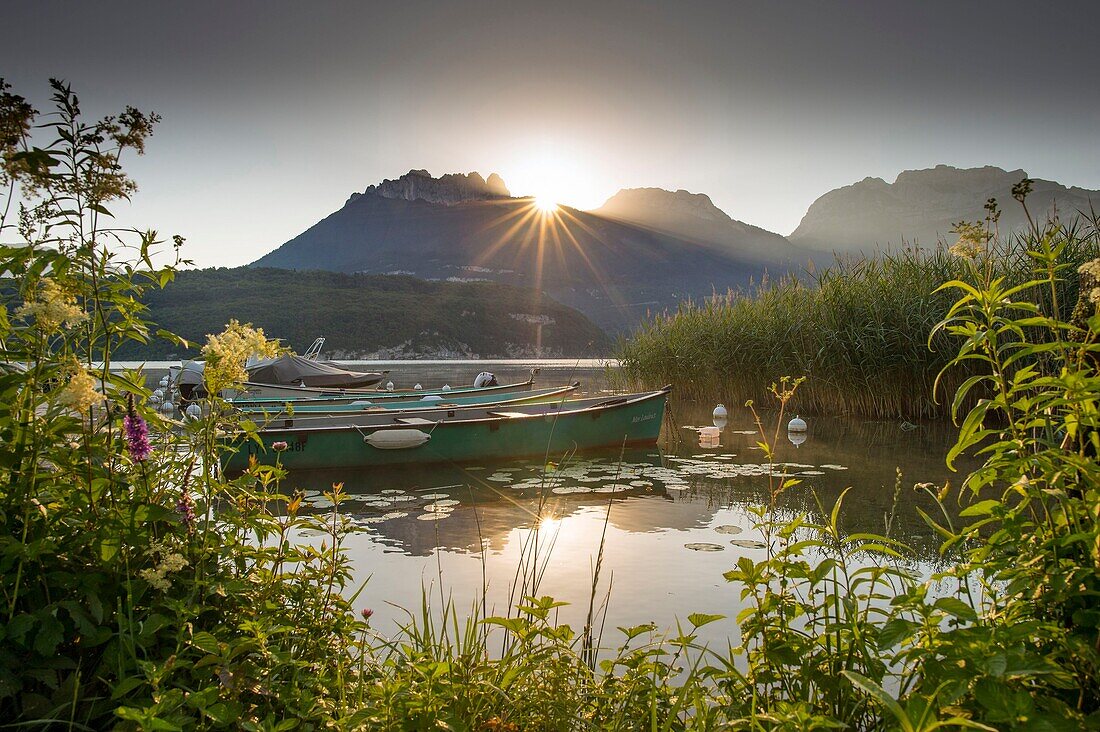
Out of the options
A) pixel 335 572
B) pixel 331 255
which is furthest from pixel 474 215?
pixel 335 572

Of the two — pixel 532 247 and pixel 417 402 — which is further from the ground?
pixel 532 247

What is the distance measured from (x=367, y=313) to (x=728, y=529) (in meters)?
69.4

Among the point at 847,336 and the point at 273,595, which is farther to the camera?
the point at 847,336

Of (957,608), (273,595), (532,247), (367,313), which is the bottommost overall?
(273,595)

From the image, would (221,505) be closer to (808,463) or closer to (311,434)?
(311,434)

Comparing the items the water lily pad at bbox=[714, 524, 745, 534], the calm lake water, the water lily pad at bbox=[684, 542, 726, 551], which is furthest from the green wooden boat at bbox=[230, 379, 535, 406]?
the water lily pad at bbox=[684, 542, 726, 551]

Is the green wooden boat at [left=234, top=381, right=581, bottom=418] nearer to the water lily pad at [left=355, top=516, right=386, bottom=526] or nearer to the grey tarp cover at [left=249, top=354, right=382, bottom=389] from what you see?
the water lily pad at [left=355, top=516, right=386, bottom=526]

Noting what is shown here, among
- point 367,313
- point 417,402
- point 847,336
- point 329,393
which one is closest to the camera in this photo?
point 417,402

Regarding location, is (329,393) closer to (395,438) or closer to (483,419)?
(395,438)

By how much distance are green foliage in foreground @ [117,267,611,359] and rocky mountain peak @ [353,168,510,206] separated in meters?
97.2

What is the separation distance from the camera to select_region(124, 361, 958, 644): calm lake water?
3.91 m

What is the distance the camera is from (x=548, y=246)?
145125 millimetres

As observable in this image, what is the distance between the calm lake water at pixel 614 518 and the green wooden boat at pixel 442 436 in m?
0.21

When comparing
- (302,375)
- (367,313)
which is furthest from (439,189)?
(302,375)
